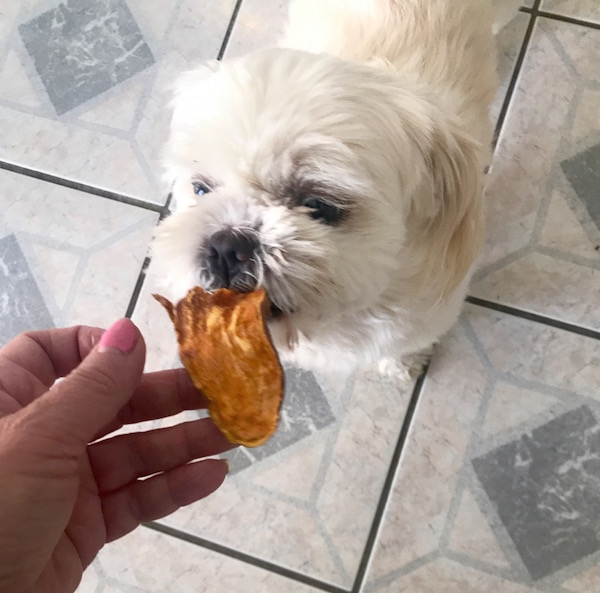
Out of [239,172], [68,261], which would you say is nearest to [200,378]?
[239,172]

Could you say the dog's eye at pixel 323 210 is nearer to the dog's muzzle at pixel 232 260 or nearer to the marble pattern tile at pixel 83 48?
the dog's muzzle at pixel 232 260

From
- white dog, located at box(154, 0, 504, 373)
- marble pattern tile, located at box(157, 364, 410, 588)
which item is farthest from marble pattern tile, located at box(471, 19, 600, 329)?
white dog, located at box(154, 0, 504, 373)

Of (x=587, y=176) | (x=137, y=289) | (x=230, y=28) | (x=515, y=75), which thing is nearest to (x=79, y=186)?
(x=137, y=289)

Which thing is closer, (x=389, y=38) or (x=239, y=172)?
(x=239, y=172)

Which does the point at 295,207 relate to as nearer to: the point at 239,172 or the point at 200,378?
the point at 239,172

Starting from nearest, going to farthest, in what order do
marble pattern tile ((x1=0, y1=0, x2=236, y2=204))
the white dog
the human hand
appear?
the human hand
the white dog
marble pattern tile ((x1=0, y1=0, x2=236, y2=204))

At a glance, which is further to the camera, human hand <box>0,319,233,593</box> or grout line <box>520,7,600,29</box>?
grout line <box>520,7,600,29</box>

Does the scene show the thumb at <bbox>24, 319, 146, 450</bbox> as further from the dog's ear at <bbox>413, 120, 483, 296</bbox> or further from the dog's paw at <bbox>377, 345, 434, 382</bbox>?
the dog's paw at <bbox>377, 345, 434, 382</bbox>
